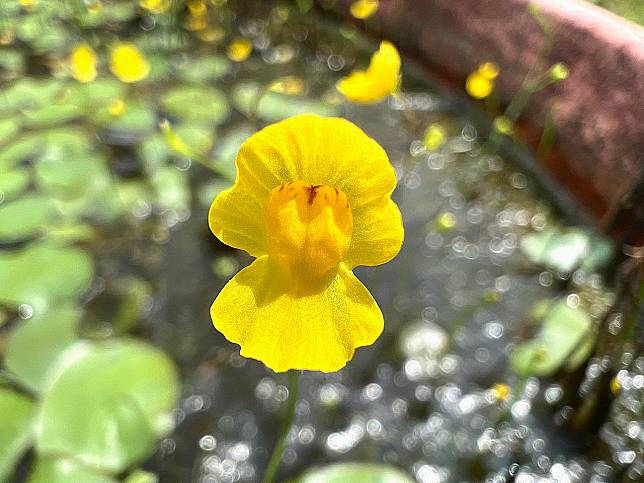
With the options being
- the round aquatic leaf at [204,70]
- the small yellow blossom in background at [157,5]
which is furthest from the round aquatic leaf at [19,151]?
the small yellow blossom in background at [157,5]

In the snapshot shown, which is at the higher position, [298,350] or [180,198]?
[298,350]

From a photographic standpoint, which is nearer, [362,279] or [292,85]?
[362,279]

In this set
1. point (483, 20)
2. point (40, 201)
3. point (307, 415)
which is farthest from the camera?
point (483, 20)

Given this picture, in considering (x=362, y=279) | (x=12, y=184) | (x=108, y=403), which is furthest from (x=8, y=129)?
(x=362, y=279)

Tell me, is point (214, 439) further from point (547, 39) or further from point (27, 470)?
point (547, 39)

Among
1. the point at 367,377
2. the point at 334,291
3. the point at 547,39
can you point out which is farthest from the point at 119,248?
the point at 547,39

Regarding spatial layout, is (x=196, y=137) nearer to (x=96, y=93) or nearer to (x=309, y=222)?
(x=96, y=93)
